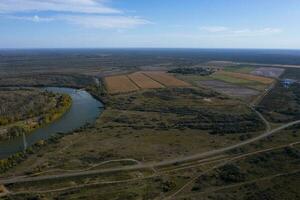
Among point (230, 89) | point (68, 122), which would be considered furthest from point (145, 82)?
point (68, 122)

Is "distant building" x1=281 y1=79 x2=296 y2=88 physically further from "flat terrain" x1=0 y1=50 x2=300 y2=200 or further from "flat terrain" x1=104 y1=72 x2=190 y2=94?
"flat terrain" x1=104 y1=72 x2=190 y2=94

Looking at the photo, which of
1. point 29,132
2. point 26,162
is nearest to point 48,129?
point 29,132

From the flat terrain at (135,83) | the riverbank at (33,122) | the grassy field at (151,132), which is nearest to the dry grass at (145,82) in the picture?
the flat terrain at (135,83)

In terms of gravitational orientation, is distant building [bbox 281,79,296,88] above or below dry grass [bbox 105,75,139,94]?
above

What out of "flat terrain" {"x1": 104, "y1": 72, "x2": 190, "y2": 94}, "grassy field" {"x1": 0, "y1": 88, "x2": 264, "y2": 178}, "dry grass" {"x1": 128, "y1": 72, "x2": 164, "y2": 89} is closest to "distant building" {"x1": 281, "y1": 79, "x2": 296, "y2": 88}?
"flat terrain" {"x1": 104, "y1": 72, "x2": 190, "y2": 94}

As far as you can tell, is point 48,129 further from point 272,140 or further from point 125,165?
point 272,140

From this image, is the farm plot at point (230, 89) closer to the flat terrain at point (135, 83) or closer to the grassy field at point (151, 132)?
the flat terrain at point (135, 83)

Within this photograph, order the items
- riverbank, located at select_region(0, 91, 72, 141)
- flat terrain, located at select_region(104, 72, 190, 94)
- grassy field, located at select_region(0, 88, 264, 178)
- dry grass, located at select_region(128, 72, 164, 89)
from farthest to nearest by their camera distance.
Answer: dry grass, located at select_region(128, 72, 164, 89) → flat terrain, located at select_region(104, 72, 190, 94) → riverbank, located at select_region(0, 91, 72, 141) → grassy field, located at select_region(0, 88, 264, 178)
